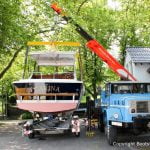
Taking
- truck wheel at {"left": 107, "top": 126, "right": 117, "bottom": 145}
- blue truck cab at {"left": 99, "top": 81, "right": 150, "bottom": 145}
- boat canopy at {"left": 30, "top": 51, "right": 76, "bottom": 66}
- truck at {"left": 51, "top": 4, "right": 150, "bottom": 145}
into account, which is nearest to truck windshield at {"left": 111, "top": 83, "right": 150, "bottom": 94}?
truck at {"left": 51, "top": 4, "right": 150, "bottom": 145}

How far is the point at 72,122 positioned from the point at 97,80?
24.9 meters

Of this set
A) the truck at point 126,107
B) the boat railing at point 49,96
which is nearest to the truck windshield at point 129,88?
the truck at point 126,107

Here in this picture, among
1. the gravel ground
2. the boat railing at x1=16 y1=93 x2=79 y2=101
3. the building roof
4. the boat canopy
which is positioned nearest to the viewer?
the gravel ground

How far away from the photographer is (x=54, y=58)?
917 inches

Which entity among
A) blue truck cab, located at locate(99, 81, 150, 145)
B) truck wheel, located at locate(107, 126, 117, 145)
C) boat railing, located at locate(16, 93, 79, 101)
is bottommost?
truck wheel, located at locate(107, 126, 117, 145)

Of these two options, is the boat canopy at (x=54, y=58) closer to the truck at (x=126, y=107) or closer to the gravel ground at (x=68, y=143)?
the truck at (x=126, y=107)

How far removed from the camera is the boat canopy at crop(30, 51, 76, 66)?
73.1 feet

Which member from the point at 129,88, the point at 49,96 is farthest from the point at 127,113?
the point at 49,96

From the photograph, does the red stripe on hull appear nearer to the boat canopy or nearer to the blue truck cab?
the blue truck cab

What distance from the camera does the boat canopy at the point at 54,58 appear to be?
73.1 feet

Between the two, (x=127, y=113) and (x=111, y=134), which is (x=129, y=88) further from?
(x=111, y=134)

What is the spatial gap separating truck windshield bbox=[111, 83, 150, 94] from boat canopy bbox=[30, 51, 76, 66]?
18.5ft

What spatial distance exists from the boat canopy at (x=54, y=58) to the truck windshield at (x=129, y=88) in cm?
565

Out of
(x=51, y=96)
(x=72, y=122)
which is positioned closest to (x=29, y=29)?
(x=51, y=96)
